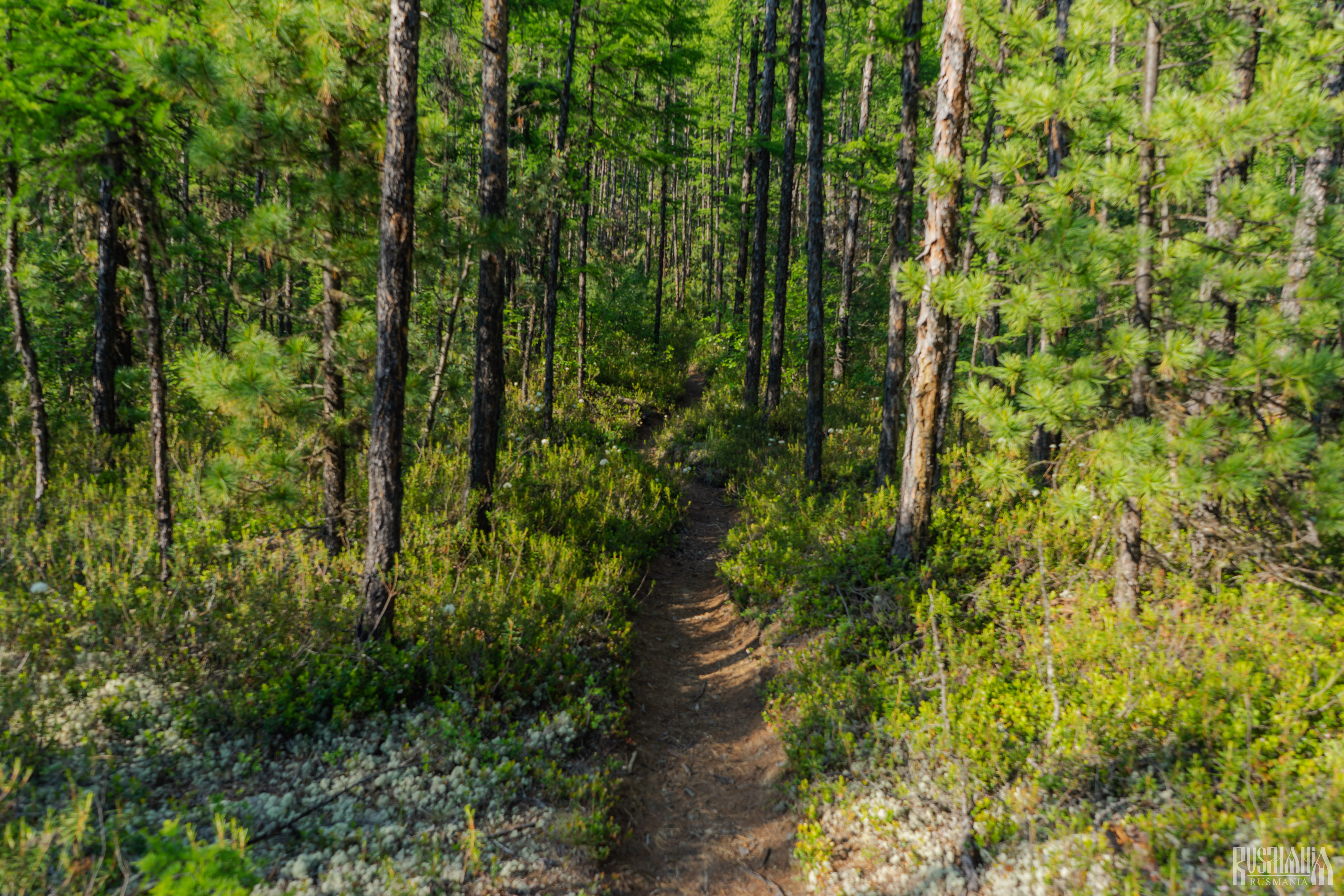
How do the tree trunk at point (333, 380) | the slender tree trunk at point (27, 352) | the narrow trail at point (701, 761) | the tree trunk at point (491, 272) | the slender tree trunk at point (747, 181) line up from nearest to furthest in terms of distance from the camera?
the narrow trail at point (701, 761)
the tree trunk at point (333, 380)
the tree trunk at point (491, 272)
the slender tree trunk at point (27, 352)
the slender tree trunk at point (747, 181)

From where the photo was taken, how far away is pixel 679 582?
9.07m

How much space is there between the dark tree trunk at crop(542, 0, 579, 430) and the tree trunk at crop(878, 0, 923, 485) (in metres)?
5.62

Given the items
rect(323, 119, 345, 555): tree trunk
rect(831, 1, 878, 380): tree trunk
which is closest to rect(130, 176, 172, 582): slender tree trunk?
rect(323, 119, 345, 555): tree trunk

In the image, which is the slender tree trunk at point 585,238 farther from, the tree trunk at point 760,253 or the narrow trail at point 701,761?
the narrow trail at point 701,761

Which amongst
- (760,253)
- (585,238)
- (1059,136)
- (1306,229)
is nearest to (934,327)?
(1306,229)

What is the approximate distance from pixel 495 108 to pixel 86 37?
3513 mm

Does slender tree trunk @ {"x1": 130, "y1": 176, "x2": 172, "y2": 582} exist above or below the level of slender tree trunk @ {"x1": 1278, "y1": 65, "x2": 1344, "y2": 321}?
below

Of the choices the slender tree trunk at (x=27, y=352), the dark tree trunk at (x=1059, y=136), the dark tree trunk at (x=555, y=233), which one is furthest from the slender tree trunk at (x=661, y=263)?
the slender tree trunk at (x=27, y=352)

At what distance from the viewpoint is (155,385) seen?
5871 mm

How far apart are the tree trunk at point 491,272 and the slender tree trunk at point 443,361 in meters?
0.56

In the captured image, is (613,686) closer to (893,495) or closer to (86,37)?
(893,495)

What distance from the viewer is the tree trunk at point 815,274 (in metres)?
10.3

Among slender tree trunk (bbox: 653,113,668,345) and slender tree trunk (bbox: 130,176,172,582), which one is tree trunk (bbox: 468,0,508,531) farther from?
slender tree trunk (bbox: 653,113,668,345)

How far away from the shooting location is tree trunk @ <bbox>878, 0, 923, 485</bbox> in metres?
8.72
